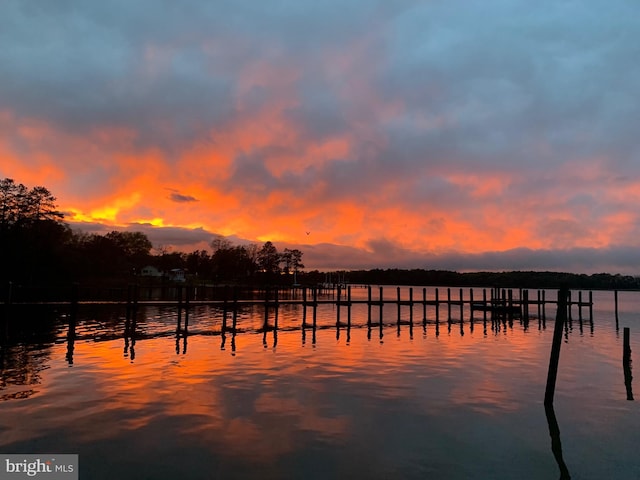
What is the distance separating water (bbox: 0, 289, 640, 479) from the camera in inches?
335

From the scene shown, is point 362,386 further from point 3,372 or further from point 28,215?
point 28,215

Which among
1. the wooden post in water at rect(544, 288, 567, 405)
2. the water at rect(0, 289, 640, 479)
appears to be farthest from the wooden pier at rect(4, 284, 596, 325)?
the wooden post in water at rect(544, 288, 567, 405)

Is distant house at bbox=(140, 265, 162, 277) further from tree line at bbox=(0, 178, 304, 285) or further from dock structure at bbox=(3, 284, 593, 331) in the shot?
dock structure at bbox=(3, 284, 593, 331)

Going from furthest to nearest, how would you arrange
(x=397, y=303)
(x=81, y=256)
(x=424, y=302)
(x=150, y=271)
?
(x=150, y=271)
(x=81, y=256)
(x=424, y=302)
(x=397, y=303)

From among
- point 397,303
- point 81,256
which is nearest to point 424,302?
point 397,303

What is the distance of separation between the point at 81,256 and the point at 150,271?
53197 millimetres

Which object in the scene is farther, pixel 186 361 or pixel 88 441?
pixel 186 361

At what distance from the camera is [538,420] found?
37.2 feet

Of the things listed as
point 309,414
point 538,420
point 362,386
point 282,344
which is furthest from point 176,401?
point 282,344

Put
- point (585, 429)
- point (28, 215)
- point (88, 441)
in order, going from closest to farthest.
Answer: point (88, 441)
point (585, 429)
point (28, 215)

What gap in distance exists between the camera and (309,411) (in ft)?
38.1

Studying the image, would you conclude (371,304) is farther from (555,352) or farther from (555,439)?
(555,439)

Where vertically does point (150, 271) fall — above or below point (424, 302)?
above

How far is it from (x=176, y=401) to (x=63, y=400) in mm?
3014
